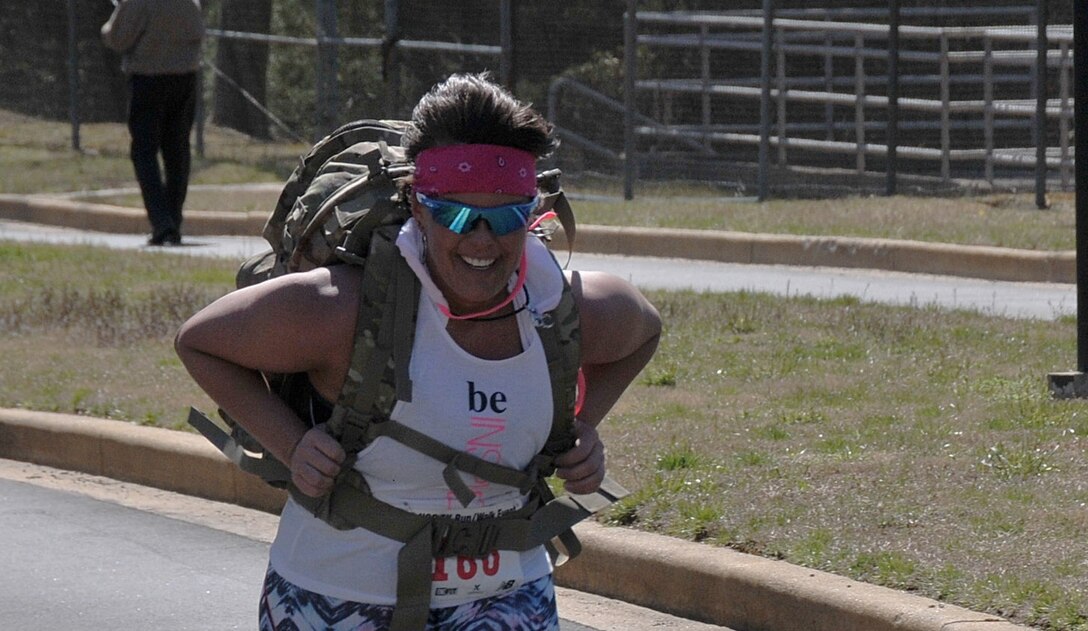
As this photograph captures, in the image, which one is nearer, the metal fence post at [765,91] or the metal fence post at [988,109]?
the metal fence post at [765,91]

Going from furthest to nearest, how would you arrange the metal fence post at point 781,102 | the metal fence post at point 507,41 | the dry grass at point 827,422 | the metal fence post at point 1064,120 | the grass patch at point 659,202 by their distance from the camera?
A: the metal fence post at point 781,102
the metal fence post at point 507,41
the metal fence post at point 1064,120
the grass patch at point 659,202
the dry grass at point 827,422

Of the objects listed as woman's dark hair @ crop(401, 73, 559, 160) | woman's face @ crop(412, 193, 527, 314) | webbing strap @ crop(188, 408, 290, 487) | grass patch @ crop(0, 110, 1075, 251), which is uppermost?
woman's dark hair @ crop(401, 73, 559, 160)

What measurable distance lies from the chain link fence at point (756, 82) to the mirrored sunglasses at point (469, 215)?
13005mm

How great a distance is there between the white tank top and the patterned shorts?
2 centimetres

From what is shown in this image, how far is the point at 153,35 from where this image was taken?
47.5 feet

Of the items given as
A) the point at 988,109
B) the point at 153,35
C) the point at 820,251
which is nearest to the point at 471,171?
the point at 820,251

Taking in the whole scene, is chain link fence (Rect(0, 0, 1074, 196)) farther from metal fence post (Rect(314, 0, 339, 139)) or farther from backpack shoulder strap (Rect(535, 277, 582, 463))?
backpack shoulder strap (Rect(535, 277, 582, 463))

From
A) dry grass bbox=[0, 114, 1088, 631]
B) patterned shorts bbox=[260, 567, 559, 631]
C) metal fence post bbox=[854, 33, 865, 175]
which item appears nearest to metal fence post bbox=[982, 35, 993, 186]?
metal fence post bbox=[854, 33, 865, 175]

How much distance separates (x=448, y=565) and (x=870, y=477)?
10.2 ft

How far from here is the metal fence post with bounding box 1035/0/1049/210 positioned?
566 inches

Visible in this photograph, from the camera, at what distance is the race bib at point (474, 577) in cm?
324

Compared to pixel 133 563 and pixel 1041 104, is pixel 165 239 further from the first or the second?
pixel 133 563

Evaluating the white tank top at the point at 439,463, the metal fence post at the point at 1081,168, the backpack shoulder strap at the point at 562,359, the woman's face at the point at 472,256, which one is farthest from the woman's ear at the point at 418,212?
the metal fence post at the point at 1081,168

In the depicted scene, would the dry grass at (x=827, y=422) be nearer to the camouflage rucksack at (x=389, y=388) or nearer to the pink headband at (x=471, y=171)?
the camouflage rucksack at (x=389, y=388)
